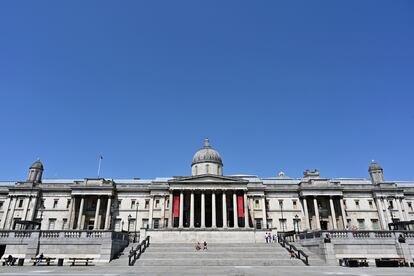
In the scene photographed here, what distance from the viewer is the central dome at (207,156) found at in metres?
60.3

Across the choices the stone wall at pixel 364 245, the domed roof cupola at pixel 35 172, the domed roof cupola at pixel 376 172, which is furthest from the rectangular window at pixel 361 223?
the domed roof cupola at pixel 35 172

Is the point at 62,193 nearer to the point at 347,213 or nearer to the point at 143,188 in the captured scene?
the point at 143,188

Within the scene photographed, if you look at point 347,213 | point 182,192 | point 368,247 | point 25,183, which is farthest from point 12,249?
point 347,213

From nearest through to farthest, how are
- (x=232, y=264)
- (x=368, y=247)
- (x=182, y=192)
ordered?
(x=232, y=264) < (x=368, y=247) < (x=182, y=192)

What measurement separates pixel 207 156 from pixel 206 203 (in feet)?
34.0

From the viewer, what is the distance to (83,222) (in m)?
54.6

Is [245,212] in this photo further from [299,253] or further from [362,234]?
[362,234]

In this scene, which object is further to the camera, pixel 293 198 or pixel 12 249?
pixel 293 198

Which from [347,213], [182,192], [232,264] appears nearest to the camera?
[232,264]

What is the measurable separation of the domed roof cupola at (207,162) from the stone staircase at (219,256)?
25.1 m

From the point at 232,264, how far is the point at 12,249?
2345 cm

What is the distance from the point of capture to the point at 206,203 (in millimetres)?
56312

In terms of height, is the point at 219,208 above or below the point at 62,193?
below

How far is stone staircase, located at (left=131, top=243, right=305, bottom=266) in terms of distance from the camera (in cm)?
2677
